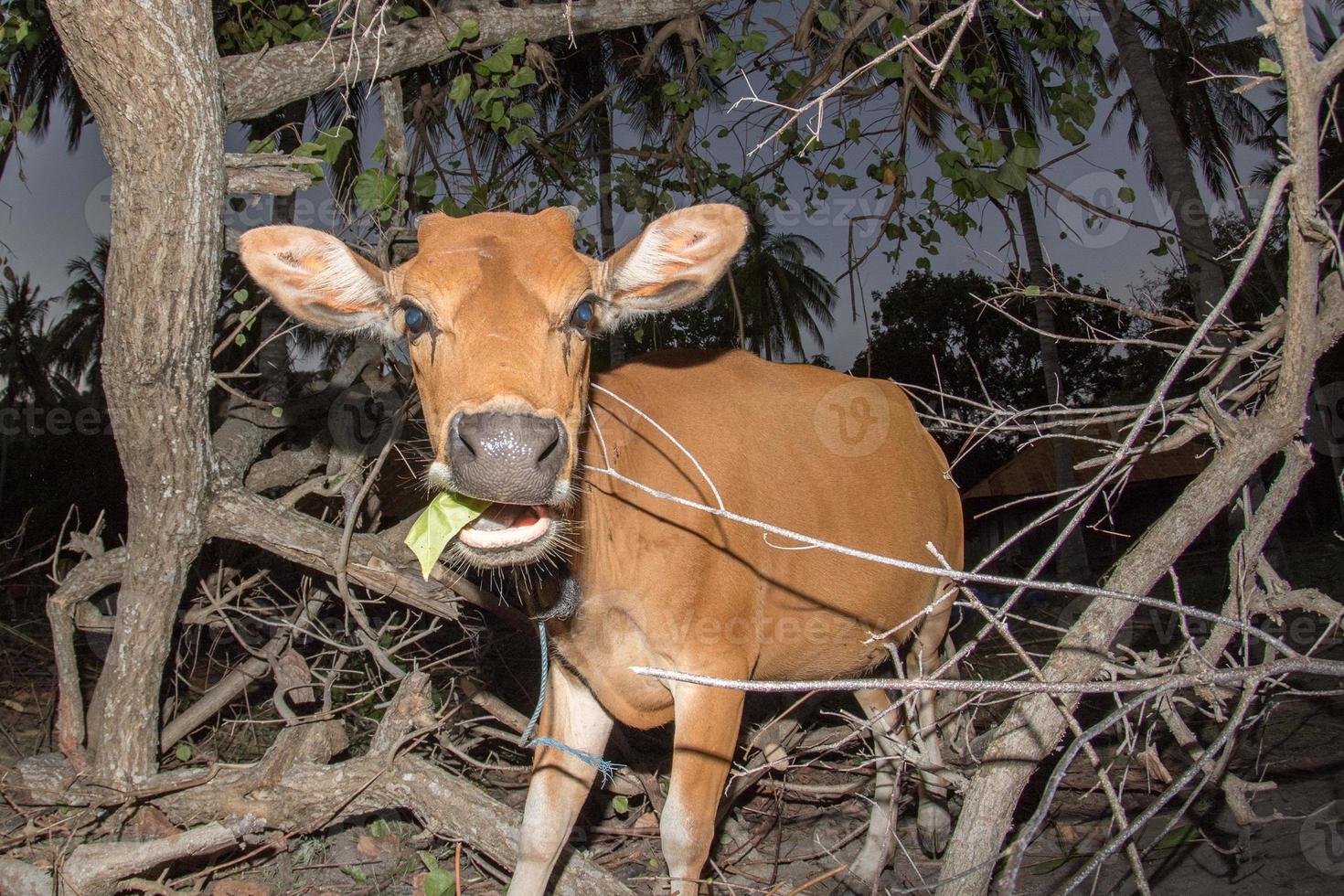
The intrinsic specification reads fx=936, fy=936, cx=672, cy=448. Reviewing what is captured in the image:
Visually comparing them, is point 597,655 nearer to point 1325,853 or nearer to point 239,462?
point 239,462

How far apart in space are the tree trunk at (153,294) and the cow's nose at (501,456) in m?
1.74

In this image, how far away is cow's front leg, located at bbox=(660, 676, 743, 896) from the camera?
3518 mm

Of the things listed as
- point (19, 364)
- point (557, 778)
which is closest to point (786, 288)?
point (19, 364)

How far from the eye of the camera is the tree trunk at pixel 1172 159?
9094mm

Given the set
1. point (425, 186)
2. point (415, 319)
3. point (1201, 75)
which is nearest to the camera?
point (415, 319)

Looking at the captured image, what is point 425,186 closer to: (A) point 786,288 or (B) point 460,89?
(B) point 460,89

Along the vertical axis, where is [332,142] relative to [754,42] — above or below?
below

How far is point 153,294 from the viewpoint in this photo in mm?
3643

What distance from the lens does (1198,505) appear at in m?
2.76

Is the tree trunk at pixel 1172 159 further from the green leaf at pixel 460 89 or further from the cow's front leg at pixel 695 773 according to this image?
the cow's front leg at pixel 695 773

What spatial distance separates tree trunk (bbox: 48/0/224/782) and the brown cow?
1.64 feet

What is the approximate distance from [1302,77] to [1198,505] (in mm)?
1210

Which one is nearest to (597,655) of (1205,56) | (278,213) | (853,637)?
(853,637)

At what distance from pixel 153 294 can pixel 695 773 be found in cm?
279
